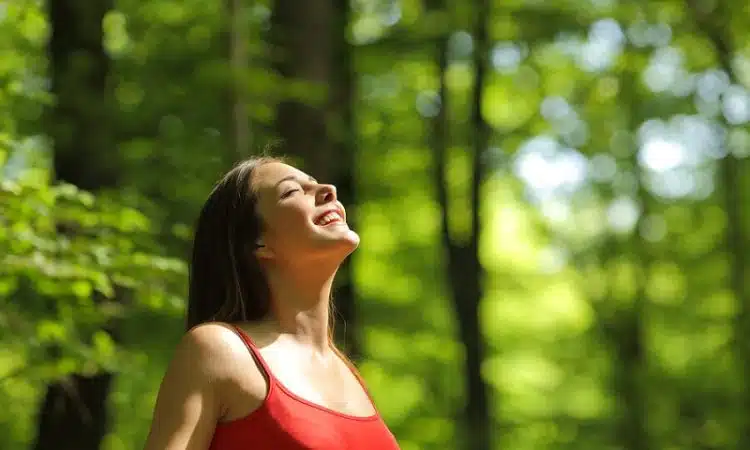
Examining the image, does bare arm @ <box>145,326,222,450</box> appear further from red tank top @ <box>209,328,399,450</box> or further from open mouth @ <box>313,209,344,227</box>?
open mouth @ <box>313,209,344,227</box>

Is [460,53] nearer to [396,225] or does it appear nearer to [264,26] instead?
[396,225]

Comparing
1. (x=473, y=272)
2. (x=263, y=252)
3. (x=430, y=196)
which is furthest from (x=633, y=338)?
(x=263, y=252)

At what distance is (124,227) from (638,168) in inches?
500

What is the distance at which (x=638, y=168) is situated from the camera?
16.8 meters

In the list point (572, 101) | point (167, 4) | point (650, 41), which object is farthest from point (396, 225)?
point (167, 4)

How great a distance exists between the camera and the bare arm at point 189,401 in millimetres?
2543

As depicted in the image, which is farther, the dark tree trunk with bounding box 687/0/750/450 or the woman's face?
the dark tree trunk with bounding box 687/0/750/450

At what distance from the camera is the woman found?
2.58m

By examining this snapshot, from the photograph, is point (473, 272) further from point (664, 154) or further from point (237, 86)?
point (237, 86)

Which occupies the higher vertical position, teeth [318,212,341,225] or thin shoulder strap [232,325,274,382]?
teeth [318,212,341,225]

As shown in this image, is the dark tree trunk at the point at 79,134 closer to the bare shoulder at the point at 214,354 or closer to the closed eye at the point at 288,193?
the closed eye at the point at 288,193

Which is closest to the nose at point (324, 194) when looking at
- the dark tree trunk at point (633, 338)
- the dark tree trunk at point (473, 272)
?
the dark tree trunk at point (473, 272)

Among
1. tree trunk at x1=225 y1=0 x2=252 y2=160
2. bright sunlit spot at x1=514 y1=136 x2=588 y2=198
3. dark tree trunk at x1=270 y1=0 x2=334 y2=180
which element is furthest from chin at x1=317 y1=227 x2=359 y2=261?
bright sunlit spot at x1=514 y1=136 x2=588 y2=198

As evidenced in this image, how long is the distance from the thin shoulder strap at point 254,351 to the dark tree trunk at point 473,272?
392 inches
